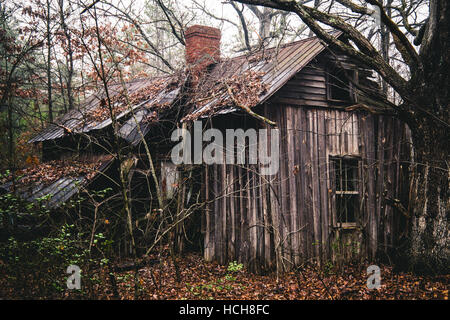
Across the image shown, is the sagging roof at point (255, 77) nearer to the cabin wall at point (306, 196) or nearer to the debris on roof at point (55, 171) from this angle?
the cabin wall at point (306, 196)

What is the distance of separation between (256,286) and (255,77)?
483cm

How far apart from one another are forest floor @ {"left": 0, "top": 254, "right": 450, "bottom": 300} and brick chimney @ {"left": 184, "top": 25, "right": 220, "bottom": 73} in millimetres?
6932

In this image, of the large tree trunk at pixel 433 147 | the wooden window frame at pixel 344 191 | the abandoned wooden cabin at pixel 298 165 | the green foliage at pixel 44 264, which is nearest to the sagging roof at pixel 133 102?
the abandoned wooden cabin at pixel 298 165

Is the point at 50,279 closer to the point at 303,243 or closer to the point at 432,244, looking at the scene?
the point at 303,243

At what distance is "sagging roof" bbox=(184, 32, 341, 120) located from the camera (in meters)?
8.27

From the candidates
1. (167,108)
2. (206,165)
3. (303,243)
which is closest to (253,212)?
(303,243)

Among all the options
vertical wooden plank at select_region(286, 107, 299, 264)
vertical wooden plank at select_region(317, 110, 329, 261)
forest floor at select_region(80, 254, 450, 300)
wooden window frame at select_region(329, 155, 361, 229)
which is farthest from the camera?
wooden window frame at select_region(329, 155, 361, 229)

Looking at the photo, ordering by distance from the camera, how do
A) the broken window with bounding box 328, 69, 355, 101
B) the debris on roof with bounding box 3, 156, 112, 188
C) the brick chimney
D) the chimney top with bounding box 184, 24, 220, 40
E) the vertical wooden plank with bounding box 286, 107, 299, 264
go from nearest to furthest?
the vertical wooden plank with bounding box 286, 107, 299, 264 < the broken window with bounding box 328, 69, 355, 101 < the debris on roof with bounding box 3, 156, 112, 188 < the brick chimney < the chimney top with bounding box 184, 24, 220, 40

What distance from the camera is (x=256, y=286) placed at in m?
7.68

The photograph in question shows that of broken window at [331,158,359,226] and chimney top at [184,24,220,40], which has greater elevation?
chimney top at [184,24,220,40]

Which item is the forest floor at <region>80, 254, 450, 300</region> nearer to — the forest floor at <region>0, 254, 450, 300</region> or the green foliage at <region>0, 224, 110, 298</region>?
the forest floor at <region>0, 254, 450, 300</region>

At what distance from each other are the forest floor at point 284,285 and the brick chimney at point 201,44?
6.97 metres

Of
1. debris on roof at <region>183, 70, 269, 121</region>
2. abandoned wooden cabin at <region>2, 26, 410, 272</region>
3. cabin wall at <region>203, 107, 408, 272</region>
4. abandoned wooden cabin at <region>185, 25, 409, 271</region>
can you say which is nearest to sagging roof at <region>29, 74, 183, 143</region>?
abandoned wooden cabin at <region>2, 26, 410, 272</region>
